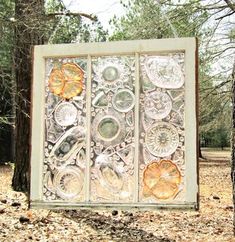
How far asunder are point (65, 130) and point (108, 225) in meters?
2.66

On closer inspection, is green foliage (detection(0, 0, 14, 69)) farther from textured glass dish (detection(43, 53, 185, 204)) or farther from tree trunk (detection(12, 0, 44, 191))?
textured glass dish (detection(43, 53, 185, 204))

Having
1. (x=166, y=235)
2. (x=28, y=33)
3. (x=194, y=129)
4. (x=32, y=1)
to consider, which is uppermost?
(x=32, y=1)

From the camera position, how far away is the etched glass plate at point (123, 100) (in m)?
2.49

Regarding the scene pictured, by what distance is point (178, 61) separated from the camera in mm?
2455

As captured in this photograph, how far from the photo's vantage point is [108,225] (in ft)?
16.4

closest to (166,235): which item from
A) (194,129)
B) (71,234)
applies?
(71,234)

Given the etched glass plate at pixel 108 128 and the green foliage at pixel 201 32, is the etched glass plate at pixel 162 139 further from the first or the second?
the green foliage at pixel 201 32

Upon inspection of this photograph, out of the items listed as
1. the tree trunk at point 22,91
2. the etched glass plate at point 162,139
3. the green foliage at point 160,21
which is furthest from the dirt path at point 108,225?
→ the green foliage at point 160,21

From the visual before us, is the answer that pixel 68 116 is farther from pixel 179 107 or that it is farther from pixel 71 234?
pixel 71 234

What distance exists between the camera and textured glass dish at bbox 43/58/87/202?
8.34 feet

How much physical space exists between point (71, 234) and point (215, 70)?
7.30 m

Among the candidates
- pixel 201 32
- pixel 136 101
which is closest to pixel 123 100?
pixel 136 101

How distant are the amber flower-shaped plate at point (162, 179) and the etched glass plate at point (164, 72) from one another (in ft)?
1.42

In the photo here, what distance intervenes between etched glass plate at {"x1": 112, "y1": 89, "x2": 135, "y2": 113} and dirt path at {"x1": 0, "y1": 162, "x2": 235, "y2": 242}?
2.22m
